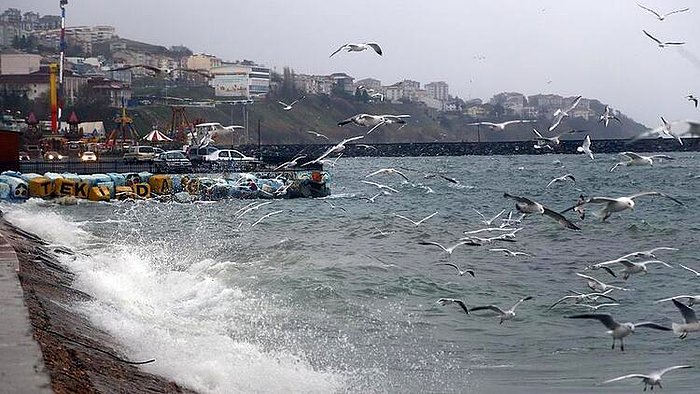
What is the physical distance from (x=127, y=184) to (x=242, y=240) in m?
17.9

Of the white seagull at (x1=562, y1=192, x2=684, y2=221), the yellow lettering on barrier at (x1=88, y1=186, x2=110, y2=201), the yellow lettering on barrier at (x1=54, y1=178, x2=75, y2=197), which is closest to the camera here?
the white seagull at (x1=562, y1=192, x2=684, y2=221)

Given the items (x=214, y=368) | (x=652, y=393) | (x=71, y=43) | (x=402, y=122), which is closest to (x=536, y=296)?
(x=402, y=122)

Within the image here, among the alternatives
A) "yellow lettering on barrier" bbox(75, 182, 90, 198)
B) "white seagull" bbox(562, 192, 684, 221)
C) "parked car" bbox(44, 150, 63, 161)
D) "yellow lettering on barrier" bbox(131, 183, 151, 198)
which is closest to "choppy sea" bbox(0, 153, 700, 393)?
"white seagull" bbox(562, 192, 684, 221)

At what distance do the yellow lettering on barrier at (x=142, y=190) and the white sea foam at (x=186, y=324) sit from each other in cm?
2088

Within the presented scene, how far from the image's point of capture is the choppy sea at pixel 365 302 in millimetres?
8984

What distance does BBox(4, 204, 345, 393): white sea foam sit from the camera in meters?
8.20

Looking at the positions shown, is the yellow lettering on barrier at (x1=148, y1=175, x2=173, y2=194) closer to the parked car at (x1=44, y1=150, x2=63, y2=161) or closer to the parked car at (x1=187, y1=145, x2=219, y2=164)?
the parked car at (x1=187, y1=145, x2=219, y2=164)

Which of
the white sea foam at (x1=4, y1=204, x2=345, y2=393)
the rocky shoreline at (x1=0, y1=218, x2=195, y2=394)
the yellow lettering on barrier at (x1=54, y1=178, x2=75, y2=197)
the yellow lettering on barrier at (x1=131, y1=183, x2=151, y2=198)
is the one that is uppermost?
the rocky shoreline at (x1=0, y1=218, x2=195, y2=394)

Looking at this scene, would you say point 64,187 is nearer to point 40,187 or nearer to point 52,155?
point 40,187

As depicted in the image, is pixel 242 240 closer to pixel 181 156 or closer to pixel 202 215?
pixel 202 215

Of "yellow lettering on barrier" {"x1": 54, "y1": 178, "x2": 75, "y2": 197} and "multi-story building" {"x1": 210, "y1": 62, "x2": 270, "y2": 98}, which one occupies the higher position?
"multi-story building" {"x1": 210, "y1": 62, "x2": 270, "y2": 98}

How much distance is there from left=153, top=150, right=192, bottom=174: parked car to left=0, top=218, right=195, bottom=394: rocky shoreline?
110 feet

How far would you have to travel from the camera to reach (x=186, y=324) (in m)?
11.1

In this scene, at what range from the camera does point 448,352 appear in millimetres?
10492
